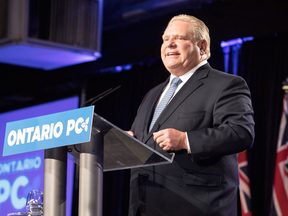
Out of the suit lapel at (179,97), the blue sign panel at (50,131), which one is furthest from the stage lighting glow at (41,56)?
the blue sign panel at (50,131)

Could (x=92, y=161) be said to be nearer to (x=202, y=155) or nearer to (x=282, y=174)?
(x=202, y=155)

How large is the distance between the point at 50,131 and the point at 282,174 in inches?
121

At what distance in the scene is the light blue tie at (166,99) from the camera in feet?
5.91

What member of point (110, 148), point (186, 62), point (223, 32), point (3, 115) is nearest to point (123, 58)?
point (223, 32)

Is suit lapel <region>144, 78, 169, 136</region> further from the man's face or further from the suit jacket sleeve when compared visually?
the suit jacket sleeve

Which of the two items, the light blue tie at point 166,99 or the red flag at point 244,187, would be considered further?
the red flag at point 244,187

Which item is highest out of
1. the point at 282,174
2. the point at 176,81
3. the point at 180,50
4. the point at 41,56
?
the point at 41,56

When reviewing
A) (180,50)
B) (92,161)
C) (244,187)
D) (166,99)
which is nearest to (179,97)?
(166,99)

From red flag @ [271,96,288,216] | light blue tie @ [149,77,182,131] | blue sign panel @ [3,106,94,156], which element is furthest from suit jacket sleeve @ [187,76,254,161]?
red flag @ [271,96,288,216]

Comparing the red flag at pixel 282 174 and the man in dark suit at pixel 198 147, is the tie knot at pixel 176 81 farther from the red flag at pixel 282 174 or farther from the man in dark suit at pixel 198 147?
the red flag at pixel 282 174

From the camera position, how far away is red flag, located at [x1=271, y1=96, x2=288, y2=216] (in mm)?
3727

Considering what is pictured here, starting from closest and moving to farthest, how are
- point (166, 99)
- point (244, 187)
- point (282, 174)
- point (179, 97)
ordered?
point (179, 97) → point (166, 99) → point (282, 174) → point (244, 187)

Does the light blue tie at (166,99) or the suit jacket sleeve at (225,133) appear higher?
the light blue tie at (166,99)

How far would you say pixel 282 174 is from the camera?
378 cm
